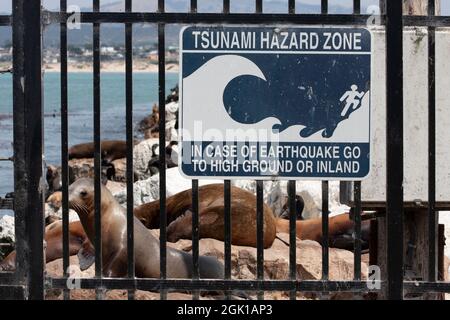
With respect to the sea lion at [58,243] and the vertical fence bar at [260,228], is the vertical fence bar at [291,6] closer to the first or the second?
the vertical fence bar at [260,228]

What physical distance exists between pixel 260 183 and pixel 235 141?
0.25 m

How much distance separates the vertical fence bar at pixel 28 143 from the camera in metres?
5.63

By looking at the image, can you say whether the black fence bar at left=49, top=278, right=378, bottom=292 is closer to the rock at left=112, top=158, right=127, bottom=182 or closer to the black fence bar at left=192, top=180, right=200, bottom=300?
the black fence bar at left=192, top=180, right=200, bottom=300

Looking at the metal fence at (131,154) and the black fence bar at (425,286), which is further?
the black fence bar at (425,286)

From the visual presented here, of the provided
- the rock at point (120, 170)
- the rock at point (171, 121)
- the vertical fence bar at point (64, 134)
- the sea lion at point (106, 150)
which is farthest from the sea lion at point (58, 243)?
the sea lion at point (106, 150)

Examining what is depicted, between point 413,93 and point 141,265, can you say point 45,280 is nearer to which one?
point 413,93

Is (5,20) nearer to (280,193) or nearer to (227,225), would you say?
(227,225)

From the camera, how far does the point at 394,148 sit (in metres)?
5.67

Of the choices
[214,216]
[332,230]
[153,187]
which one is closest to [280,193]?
[153,187]

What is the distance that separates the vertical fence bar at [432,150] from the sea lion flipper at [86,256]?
3.65 meters

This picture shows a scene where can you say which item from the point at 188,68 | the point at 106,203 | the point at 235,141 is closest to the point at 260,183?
the point at 235,141

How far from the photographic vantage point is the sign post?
5637 mm

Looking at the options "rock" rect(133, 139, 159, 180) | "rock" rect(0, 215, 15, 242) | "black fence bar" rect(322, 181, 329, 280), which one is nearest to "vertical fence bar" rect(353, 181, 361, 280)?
"black fence bar" rect(322, 181, 329, 280)

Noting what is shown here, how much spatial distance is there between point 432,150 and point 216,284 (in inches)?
50.9
